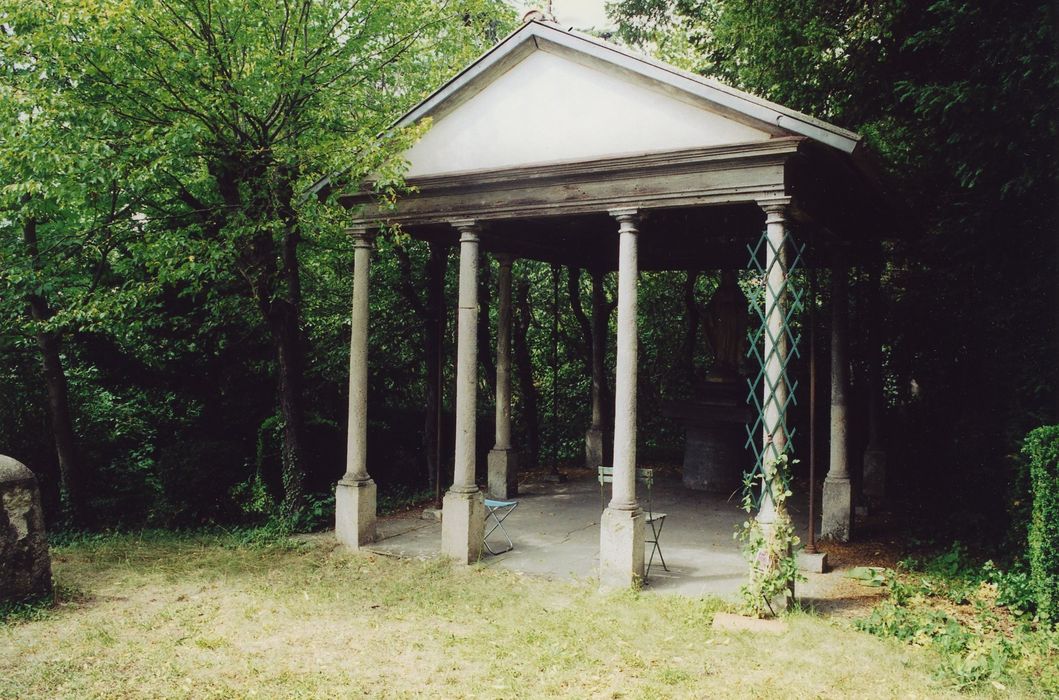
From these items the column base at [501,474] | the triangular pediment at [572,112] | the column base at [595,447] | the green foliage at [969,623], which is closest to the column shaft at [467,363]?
the triangular pediment at [572,112]

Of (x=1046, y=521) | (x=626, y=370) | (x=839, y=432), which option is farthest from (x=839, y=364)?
(x=1046, y=521)

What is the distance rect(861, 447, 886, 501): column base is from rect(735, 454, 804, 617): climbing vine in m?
5.85

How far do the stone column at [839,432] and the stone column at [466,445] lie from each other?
4.19 m

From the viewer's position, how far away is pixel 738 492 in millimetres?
11836

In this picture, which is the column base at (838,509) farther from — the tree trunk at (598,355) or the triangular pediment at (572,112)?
the tree trunk at (598,355)

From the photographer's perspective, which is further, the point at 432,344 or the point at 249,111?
the point at 432,344

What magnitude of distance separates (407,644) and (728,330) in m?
7.76

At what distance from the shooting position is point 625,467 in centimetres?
757

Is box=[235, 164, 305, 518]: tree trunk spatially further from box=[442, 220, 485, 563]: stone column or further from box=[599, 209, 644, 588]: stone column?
box=[599, 209, 644, 588]: stone column

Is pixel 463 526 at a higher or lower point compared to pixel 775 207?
lower

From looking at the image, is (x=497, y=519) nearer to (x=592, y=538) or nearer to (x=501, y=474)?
(x=592, y=538)

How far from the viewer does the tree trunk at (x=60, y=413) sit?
10801 millimetres

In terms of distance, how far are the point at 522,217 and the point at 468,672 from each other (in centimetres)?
457

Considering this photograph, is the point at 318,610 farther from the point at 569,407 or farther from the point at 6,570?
the point at 569,407
